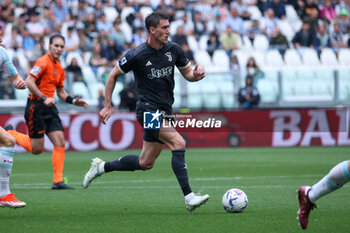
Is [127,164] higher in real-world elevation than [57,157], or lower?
higher

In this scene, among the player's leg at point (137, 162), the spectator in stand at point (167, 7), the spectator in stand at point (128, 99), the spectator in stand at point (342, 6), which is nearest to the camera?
the player's leg at point (137, 162)

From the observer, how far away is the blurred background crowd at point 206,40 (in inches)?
789

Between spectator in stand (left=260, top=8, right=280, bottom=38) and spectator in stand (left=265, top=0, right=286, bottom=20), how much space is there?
0.58m

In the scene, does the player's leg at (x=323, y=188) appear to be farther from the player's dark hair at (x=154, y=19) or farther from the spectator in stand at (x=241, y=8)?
the spectator in stand at (x=241, y=8)

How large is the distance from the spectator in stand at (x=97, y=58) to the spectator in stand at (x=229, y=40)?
4.17m

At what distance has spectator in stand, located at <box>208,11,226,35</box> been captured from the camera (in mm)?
23438

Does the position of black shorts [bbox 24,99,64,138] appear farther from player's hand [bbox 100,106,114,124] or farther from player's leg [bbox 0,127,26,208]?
player's hand [bbox 100,106,114,124]

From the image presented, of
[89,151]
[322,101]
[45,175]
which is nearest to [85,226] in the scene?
[45,175]

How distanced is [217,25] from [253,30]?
4.19ft

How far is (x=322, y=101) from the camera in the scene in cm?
2058

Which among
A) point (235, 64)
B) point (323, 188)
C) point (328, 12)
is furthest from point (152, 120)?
point (328, 12)

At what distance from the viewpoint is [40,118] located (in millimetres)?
11234

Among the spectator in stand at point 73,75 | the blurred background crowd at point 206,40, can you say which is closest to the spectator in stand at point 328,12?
the blurred background crowd at point 206,40

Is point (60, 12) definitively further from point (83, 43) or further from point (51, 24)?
point (83, 43)
